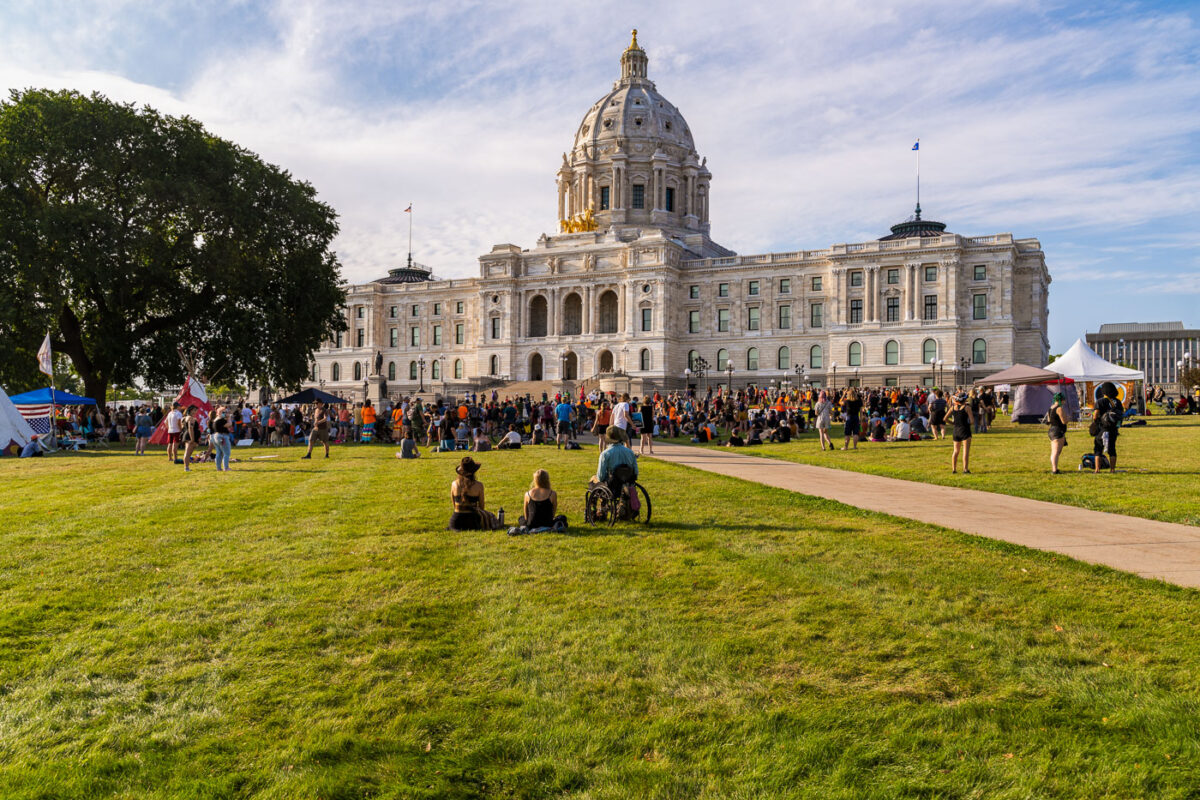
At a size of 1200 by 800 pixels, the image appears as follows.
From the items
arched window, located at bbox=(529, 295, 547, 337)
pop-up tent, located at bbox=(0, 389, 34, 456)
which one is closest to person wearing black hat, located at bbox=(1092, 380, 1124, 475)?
pop-up tent, located at bbox=(0, 389, 34, 456)

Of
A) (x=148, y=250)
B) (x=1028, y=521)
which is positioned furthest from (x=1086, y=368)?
(x=148, y=250)

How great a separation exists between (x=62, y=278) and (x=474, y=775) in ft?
120

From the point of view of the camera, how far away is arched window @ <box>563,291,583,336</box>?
89750mm

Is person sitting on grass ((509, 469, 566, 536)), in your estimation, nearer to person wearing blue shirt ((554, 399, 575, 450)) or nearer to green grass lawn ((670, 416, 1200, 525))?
green grass lawn ((670, 416, 1200, 525))

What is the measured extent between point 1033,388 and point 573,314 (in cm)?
5825

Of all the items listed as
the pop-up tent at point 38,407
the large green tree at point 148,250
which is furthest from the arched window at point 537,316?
the pop-up tent at point 38,407

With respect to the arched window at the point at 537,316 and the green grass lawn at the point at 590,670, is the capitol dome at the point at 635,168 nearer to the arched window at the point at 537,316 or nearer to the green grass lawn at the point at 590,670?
the arched window at the point at 537,316

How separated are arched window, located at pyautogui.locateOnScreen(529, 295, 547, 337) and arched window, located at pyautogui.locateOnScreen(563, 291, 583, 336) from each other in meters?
2.68

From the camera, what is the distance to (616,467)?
11609 millimetres

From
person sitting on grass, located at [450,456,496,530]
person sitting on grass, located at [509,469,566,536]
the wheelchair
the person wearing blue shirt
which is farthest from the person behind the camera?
the person wearing blue shirt

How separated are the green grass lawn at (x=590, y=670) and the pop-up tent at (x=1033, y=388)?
29037mm

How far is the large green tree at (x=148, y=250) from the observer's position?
33.1m

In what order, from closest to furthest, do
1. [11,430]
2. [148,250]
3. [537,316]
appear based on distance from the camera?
[11,430]
[148,250]
[537,316]

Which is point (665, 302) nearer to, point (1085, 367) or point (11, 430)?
point (1085, 367)
